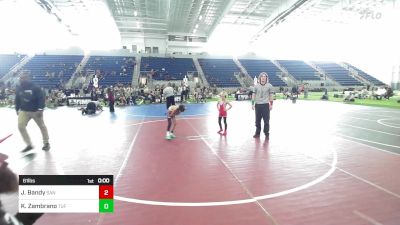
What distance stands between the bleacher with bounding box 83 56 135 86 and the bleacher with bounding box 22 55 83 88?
90.5 inches

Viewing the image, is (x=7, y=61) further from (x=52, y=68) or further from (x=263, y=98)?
(x=263, y=98)

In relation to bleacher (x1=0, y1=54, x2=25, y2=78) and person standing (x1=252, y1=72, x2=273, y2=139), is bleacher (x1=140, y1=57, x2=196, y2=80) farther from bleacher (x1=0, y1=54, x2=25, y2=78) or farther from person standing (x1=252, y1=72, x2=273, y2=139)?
person standing (x1=252, y1=72, x2=273, y2=139)

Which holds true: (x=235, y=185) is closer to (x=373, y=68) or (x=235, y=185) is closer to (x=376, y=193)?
(x=376, y=193)

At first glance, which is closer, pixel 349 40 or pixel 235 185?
pixel 235 185

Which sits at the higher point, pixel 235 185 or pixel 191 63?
pixel 191 63

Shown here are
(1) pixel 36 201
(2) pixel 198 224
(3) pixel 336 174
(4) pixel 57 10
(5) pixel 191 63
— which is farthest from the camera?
(5) pixel 191 63

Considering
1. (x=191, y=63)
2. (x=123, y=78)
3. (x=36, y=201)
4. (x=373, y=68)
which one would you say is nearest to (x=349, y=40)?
(x=373, y=68)

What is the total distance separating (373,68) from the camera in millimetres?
44906

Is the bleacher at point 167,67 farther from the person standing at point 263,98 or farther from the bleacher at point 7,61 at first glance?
the person standing at point 263,98

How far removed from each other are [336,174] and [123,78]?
37.9m

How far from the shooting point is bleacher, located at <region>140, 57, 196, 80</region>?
4223 cm

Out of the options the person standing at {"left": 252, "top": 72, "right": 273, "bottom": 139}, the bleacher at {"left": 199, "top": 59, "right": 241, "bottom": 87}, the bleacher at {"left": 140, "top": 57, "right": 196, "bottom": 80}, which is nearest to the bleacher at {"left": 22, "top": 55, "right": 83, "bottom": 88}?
→ the bleacher at {"left": 140, "top": 57, "right": 196, "bottom": 80}
